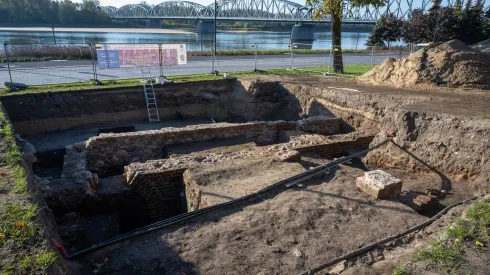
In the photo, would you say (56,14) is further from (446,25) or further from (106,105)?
(446,25)

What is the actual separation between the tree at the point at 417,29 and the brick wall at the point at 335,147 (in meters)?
22.1

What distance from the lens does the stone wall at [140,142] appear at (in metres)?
9.92

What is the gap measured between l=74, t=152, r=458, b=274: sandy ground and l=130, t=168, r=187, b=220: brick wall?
2.28 m

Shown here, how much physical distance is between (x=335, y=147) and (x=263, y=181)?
132 inches

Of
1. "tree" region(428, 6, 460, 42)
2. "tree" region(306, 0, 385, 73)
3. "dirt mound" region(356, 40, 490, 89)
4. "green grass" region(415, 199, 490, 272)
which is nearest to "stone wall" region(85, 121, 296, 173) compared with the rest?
"dirt mound" region(356, 40, 490, 89)

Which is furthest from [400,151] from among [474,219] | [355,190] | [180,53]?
[180,53]

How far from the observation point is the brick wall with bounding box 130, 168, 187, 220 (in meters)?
7.54

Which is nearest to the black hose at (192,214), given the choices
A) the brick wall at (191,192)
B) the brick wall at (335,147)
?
the brick wall at (191,192)

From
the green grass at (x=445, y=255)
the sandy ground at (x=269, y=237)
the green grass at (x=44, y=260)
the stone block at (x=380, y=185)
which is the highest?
the green grass at (x=44, y=260)

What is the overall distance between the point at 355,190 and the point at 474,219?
2513mm

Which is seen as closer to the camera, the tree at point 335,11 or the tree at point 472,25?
the tree at point 335,11

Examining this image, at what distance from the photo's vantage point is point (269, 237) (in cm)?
514

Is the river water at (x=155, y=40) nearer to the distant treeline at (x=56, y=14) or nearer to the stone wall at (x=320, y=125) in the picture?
the distant treeline at (x=56, y=14)

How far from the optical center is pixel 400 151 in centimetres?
850
